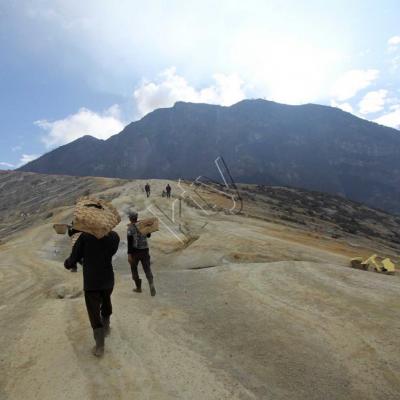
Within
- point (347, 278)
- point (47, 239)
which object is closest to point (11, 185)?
point (47, 239)

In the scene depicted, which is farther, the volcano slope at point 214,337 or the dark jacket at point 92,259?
the dark jacket at point 92,259

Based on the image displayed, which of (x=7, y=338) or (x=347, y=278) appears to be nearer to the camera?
(x=7, y=338)

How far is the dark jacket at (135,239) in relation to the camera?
11430 mm

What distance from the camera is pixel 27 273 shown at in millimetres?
14664

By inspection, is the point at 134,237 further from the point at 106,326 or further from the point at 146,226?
the point at 106,326

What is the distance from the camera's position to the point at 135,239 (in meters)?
11.5

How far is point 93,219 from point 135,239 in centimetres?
438

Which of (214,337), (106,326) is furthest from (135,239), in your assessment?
(214,337)

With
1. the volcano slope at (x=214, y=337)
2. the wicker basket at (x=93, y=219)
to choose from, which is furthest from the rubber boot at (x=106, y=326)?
the wicker basket at (x=93, y=219)

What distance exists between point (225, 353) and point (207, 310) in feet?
7.95

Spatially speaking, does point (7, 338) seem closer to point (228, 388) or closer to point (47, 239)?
point (228, 388)

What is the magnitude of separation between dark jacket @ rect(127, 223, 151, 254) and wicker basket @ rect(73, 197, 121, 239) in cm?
381

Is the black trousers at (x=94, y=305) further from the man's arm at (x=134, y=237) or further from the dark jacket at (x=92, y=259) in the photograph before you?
the man's arm at (x=134, y=237)

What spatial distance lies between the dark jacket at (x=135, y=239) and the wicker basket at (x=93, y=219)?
12.5ft
